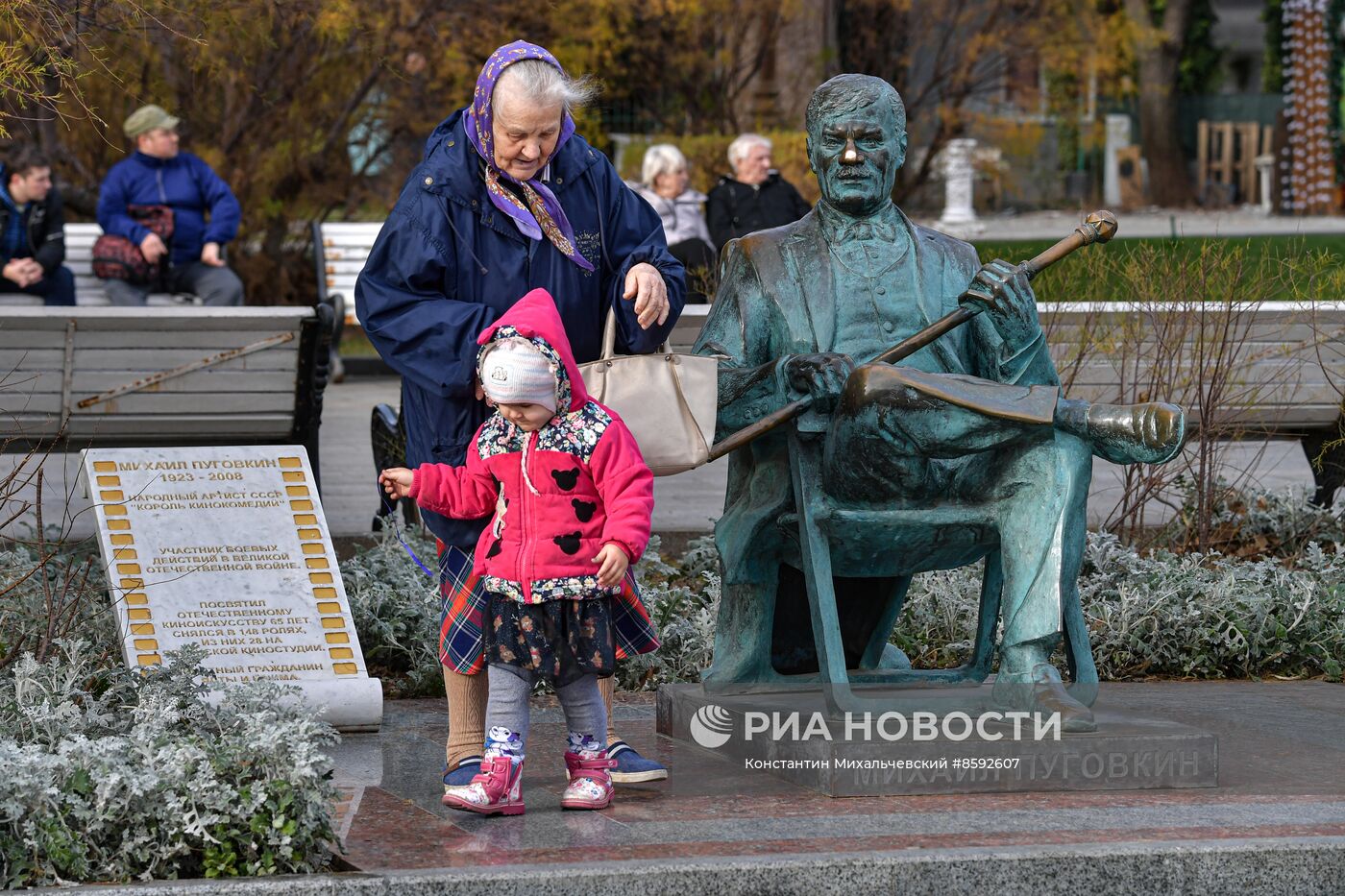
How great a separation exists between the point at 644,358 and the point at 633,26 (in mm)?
15527

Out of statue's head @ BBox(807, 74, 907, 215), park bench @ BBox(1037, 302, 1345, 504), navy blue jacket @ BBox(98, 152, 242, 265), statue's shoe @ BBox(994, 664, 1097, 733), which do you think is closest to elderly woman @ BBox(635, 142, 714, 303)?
navy blue jacket @ BBox(98, 152, 242, 265)

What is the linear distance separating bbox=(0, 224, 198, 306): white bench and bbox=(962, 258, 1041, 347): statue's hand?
738cm

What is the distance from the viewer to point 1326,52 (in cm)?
3120

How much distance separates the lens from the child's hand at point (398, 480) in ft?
14.2

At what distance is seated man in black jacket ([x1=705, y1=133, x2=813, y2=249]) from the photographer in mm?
11578

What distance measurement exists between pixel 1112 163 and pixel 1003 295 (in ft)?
103

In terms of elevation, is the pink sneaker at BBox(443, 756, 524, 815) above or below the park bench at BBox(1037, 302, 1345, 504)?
below

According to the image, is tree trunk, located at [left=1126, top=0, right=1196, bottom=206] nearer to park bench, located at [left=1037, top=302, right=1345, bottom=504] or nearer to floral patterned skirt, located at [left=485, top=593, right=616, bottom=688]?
park bench, located at [left=1037, top=302, right=1345, bottom=504]

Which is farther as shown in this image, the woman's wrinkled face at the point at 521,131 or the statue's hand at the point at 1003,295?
the statue's hand at the point at 1003,295

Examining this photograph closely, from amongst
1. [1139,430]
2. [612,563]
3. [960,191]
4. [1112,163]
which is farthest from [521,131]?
[1112,163]

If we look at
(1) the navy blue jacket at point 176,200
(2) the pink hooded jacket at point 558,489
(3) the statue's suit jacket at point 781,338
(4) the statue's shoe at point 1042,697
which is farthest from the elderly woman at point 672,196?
(2) the pink hooded jacket at point 558,489

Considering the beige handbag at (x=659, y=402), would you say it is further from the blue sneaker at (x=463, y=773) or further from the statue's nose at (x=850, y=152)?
the blue sneaker at (x=463, y=773)

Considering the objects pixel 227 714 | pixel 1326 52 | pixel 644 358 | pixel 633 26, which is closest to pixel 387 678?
pixel 227 714

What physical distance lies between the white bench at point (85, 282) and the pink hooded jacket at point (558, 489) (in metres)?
7.14
